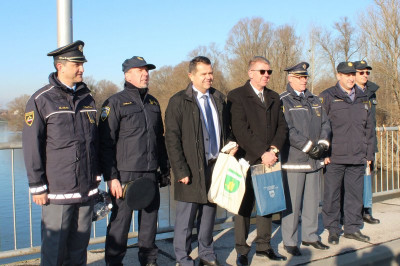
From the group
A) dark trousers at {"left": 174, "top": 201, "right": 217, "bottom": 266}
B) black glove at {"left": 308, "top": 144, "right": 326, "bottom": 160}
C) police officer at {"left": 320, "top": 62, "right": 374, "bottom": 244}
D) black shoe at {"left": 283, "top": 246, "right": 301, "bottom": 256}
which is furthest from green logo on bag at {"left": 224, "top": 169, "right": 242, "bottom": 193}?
police officer at {"left": 320, "top": 62, "right": 374, "bottom": 244}

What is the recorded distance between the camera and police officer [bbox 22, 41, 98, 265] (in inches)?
129

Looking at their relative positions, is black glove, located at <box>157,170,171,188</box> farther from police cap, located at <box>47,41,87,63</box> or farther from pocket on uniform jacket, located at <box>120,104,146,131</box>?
police cap, located at <box>47,41,87,63</box>

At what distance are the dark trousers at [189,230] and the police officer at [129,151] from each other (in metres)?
0.25

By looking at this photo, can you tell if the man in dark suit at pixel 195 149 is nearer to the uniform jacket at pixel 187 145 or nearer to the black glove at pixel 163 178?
the uniform jacket at pixel 187 145

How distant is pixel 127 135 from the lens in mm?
3969

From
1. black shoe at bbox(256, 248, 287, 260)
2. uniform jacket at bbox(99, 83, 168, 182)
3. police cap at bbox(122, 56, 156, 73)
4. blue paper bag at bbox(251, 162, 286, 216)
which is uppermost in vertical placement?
police cap at bbox(122, 56, 156, 73)

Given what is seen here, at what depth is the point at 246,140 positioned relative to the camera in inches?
171

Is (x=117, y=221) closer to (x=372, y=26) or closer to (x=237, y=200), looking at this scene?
(x=237, y=200)

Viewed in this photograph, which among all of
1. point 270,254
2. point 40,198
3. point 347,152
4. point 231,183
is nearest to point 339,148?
point 347,152

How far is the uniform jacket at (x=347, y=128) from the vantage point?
521 cm

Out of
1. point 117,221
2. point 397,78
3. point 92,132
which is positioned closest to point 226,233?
point 117,221

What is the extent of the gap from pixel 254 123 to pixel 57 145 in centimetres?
207

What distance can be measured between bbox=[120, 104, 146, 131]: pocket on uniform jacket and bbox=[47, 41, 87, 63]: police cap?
650 mm

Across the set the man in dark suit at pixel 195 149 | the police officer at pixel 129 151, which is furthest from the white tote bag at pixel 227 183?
the police officer at pixel 129 151
